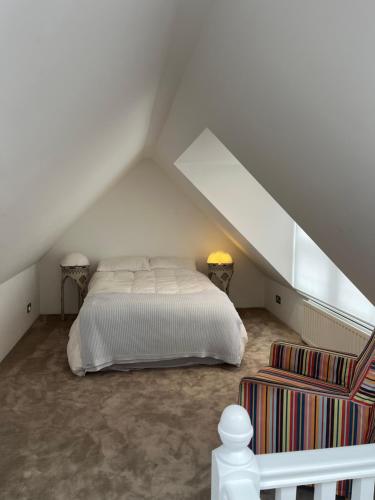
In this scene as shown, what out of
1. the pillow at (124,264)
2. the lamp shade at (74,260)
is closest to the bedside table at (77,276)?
the lamp shade at (74,260)

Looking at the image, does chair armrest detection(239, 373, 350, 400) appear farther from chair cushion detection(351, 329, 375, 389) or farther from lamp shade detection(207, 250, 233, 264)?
lamp shade detection(207, 250, 233, 264)

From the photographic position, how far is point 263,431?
2.07 m

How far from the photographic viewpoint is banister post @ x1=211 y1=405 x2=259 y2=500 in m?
0.80

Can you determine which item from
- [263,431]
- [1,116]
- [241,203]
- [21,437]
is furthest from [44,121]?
[241,203]

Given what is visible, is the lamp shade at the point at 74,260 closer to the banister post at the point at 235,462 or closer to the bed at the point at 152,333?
the bed at the point at 152,333

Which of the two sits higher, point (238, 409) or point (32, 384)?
point (238, 409)

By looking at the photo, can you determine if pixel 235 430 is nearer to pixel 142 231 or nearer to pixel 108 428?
pixel 108 428

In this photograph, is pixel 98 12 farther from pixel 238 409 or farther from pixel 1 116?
pixel 238 409

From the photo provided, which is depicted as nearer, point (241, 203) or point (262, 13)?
point (262, 13)

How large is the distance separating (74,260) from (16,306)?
970 millimetres

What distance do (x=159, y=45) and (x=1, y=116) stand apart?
0.86 meters

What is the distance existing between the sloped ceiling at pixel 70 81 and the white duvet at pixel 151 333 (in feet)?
3.54

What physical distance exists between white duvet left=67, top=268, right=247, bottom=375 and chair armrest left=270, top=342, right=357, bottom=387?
1.00 metres

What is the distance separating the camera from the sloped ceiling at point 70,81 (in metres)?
1.00
